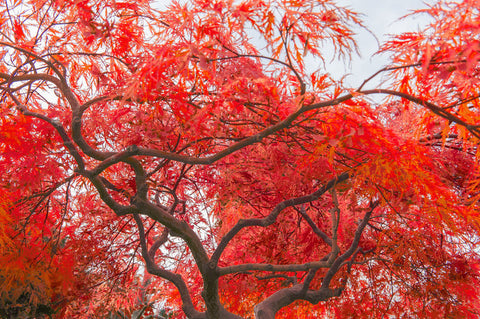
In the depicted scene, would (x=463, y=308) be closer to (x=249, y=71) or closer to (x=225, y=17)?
(x=249, y=71)

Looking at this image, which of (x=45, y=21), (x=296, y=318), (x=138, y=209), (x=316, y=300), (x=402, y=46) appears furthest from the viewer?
(x=296, y=318)

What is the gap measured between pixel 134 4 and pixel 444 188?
398cm

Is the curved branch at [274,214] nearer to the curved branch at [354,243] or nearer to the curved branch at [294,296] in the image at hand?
the curved branch at [354,243]

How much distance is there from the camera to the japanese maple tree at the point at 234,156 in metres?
3.43

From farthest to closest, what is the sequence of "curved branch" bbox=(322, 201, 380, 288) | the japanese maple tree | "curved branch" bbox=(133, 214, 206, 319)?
"curved branch" bbox=(133, 214, 206, 319) → "curved branch" bbox=(322, 201, 380, 288) → the japanese maple tree

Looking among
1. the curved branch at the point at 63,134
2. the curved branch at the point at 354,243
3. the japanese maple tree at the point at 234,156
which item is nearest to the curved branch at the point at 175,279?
the japanese maple tree at the point at 234,156

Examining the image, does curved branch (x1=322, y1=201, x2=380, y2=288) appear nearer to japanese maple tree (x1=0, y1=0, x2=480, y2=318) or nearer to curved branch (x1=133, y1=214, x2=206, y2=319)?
japanese maple tree (x1=0, y1=0, x2=480, y2=318)

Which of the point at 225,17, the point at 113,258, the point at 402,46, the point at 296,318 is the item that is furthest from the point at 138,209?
the point at 296,318

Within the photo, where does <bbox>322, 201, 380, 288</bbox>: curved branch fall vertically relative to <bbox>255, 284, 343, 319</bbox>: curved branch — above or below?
above

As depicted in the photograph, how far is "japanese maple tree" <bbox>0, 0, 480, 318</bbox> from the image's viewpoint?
3428mm

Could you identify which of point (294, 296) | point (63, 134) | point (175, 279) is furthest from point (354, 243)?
point (63, 134)

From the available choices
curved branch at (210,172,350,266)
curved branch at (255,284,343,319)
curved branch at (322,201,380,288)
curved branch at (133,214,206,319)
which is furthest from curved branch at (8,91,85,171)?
curved branch at (322,201,380,288)

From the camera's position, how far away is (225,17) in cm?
365

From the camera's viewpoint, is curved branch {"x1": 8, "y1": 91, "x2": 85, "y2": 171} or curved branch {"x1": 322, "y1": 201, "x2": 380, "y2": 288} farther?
curved branch {"x1": 322, "y1": 201, "x2": 380, "y2": 288}
